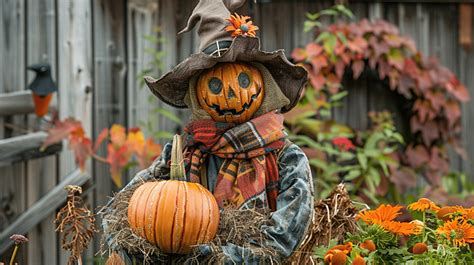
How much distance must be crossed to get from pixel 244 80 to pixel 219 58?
15 centimetres

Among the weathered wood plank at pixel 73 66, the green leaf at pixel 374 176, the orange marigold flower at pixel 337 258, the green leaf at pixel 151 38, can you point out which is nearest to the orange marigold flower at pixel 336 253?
the orange marigold flower at pixel 337 258

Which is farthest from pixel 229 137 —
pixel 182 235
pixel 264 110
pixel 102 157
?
pixel 102 157

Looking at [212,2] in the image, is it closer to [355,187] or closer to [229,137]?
[229,137]

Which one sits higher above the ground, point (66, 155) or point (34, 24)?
point (34, 24)

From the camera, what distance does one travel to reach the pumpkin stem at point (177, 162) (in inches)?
143

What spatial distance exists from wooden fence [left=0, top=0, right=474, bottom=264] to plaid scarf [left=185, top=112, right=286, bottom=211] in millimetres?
1464

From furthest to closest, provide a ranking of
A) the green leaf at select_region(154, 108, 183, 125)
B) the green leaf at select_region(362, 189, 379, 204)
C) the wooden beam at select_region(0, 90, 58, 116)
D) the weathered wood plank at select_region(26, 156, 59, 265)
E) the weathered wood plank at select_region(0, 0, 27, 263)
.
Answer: the green leaf at select_region(154, 108, 183, 125)
the green leaf at select_region(362, 189, 379, 204)
the weathered wood plank at select_region(26, 156, 59, 265)
the weathered wood plank at select_region(0, 0, 27, 263)
the wooden beam at select_region(0, 90, 58, 116)

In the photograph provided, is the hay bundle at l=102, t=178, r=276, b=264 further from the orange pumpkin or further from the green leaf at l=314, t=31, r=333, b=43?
the green leaf at l=314, t=31, r=333, b=43

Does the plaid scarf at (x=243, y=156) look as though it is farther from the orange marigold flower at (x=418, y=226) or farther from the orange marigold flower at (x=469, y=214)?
the orange marigold flower at (x=469, y=214)

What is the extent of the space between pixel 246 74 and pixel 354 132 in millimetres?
3831

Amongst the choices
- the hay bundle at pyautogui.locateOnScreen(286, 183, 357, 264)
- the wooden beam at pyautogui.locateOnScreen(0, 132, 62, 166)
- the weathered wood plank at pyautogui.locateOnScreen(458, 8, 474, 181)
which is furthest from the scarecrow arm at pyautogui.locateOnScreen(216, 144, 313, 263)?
the weathered wood plank at pyautogui.locateOnScreen(458, 8, 474, 181)

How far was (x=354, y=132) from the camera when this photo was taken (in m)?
7.57

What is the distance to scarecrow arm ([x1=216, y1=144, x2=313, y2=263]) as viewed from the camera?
11.6ft

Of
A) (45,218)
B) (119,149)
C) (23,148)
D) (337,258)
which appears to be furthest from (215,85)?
(119,149)
